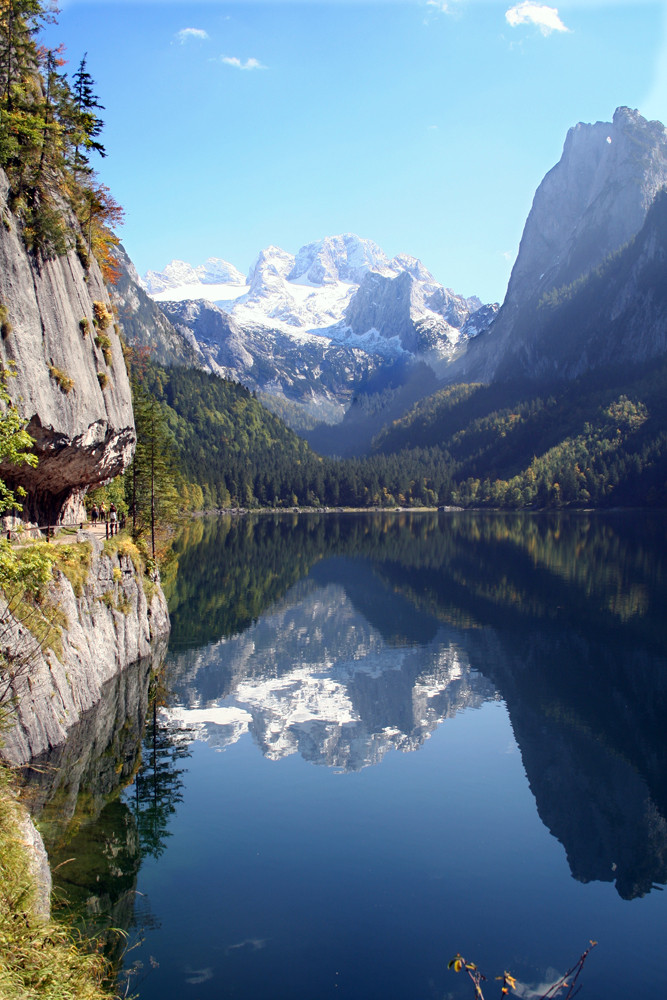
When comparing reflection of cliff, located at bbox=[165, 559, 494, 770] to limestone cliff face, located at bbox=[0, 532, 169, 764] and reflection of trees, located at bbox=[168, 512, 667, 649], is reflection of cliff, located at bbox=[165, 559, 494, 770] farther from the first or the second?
reflection of trees, located at bbox=[168, 512, 667, 649]

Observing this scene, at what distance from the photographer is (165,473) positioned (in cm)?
6431

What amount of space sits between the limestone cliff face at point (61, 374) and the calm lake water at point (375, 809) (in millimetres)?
11283

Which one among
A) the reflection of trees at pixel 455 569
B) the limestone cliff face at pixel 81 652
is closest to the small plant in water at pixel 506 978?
the limestone cliff face at pixel 81 652

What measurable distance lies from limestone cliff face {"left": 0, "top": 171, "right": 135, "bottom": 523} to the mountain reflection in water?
13.3m

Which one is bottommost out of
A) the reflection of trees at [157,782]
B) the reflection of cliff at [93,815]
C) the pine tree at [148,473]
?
the reflection of trees at [157,782]

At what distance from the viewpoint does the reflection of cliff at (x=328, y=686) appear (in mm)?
32125

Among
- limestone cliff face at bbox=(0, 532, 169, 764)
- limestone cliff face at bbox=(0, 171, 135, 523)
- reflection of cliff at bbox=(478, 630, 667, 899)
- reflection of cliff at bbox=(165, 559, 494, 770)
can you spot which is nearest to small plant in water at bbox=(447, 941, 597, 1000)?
reflection of cliff at bbox=(478, 630, 667, 899)

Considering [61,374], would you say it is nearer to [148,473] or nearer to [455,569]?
[148,473]

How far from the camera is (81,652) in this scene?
28547 mm

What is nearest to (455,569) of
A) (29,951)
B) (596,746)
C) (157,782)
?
(596,746)

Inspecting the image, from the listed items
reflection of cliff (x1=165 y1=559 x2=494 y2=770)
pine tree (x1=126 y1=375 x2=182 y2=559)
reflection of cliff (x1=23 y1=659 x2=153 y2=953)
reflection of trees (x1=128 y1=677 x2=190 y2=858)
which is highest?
pine tree (x1=126 y1=375 x2=182 y2=559)

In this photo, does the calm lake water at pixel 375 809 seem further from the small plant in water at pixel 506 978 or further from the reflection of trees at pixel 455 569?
the reflection of trees at pixel 455 569

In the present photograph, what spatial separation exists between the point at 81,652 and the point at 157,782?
6.56 meters

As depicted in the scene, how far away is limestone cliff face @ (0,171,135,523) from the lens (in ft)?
88.5
